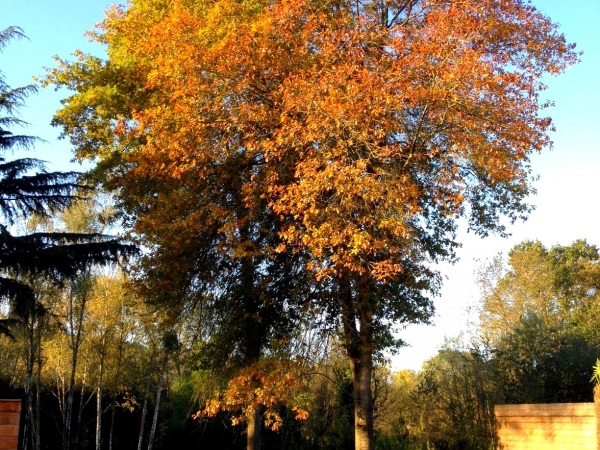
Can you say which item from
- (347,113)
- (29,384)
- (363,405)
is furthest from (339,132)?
(29,384)

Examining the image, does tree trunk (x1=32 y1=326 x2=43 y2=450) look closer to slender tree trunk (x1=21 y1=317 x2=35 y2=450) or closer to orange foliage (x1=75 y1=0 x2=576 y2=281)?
slender tree trunk (x1=21 y1=317 x2=35 y2=450)

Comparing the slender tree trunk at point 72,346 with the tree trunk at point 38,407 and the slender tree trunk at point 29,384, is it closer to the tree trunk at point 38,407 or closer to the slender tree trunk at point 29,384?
the tree trunk at point 38,407

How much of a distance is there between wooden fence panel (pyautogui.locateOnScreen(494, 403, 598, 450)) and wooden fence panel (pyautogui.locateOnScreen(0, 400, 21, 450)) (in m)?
10.1

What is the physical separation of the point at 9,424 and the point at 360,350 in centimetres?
647

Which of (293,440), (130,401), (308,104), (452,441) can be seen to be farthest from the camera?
(130,401)

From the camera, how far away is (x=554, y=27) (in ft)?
40.3

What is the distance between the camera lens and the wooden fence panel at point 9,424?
9.57 metres

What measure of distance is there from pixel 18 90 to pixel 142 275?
5148 mm

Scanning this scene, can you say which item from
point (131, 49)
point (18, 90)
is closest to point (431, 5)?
point (131, 49)

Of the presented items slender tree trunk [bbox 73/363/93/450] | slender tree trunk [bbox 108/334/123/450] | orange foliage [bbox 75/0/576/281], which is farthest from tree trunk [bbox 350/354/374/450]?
slender tree trunk [bbox 73/363/93/450]

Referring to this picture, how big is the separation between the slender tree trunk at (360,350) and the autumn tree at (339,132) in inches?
1.3

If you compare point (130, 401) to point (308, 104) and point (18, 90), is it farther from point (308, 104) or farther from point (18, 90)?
point (308, 104)

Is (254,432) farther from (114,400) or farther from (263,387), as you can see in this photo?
(114,400)

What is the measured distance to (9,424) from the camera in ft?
31.8
